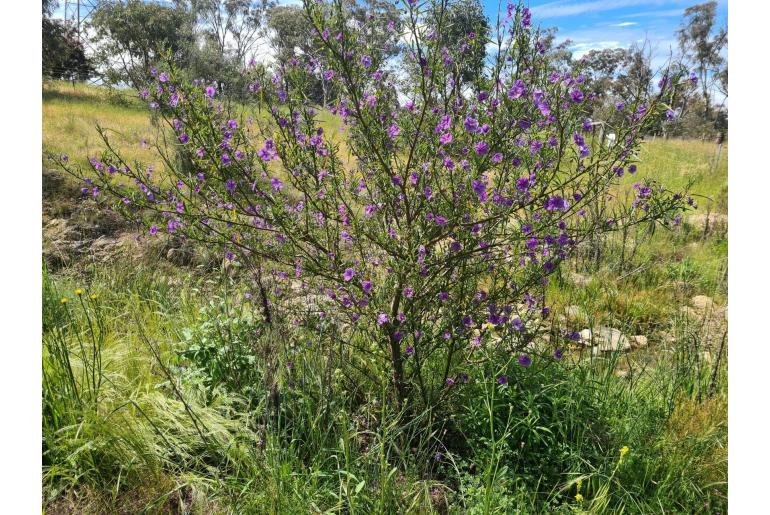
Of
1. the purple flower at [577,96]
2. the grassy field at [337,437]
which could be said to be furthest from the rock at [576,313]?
the purple flower at [577,96]

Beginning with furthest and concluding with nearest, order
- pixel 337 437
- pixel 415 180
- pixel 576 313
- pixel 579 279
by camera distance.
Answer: pixel 579 279
pixel 576 313
pixel 337 437
pixel 415 180

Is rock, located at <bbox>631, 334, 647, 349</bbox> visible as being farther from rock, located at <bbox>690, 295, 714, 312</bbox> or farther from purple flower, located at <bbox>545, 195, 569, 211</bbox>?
purple flower, located at <bbox>545, 195, 569, 211</bbox>

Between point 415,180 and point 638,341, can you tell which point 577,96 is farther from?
point 638,341

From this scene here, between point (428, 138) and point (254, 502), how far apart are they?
1572 millimetres

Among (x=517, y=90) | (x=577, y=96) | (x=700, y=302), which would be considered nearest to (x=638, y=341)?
(x=700, y=302)

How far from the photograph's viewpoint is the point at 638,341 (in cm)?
401

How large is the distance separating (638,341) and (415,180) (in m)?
2.75

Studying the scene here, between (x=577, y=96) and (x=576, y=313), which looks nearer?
(x=577, y=96)

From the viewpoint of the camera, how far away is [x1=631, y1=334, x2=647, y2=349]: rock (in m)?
3.93

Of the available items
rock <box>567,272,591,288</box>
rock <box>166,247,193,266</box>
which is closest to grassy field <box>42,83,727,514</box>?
rock <box>567,272,591,288</box>

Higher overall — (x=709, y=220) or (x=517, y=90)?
(x=517, y=90)

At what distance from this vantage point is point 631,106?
6.77 ft

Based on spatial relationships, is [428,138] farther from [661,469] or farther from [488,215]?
[661,469]

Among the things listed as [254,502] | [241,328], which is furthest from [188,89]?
[254,502]
